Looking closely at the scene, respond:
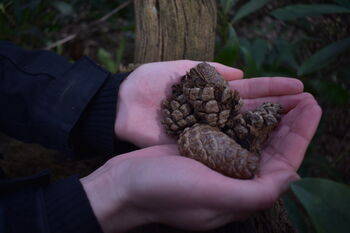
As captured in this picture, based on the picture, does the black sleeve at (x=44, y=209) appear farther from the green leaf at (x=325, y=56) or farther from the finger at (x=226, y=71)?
the green leaf at (x=325, y=56)

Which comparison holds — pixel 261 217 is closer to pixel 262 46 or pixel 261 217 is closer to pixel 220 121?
pixel 220 121

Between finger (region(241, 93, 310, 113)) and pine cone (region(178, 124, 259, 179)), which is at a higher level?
finger (region(241, 93, 310, 113))

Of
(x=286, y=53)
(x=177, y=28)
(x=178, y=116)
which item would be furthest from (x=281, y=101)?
(x=286, y=53)

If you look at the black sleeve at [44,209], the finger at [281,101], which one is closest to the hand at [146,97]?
the finger at [281,101]

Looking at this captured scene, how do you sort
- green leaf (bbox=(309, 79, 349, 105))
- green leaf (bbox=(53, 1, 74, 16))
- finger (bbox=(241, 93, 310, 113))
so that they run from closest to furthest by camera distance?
finger (bbox=(241, 93, 310, 113)), green leaf (bbox=(309, 79, 349, 105)), green leaf (bbox=(53, 1, 74, 16))

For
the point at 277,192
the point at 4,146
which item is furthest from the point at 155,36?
the point at 277,192

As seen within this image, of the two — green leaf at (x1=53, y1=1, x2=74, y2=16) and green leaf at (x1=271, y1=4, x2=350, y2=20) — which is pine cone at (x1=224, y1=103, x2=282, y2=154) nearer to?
green leaf at (x1=271, y1=4, x2=350, y2=20)

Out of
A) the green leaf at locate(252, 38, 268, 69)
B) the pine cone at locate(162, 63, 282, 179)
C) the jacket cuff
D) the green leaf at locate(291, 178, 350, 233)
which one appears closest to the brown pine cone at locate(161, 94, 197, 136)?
the pine cone at locate(162, 63, 282, 179)

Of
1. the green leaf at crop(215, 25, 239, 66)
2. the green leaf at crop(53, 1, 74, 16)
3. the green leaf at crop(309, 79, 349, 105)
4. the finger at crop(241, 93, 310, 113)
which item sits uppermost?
the green leaf at crop(53, 1, 74, 16)
